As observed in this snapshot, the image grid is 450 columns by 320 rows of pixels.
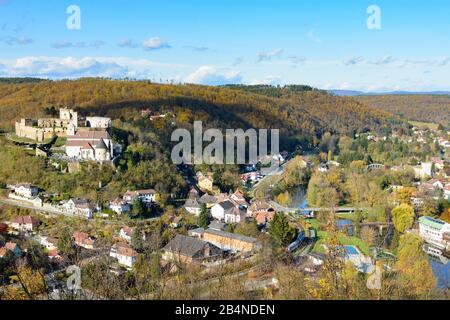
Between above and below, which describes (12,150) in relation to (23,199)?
above

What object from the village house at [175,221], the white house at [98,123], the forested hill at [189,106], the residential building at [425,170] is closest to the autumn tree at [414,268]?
the village house at [175,221]

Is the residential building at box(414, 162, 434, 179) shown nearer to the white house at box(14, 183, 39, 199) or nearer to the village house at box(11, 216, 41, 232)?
the white house at box(14, 183, 39, 199)

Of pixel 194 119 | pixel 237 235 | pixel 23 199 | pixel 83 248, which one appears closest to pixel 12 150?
pixel 23 199

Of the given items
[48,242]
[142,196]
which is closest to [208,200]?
[142,196]

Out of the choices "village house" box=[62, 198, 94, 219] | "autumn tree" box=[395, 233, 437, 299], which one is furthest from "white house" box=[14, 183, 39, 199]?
"autumn tree" box=[395, 233, 437, 299]
